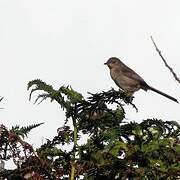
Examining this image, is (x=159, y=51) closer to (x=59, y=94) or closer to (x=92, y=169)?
(x=59, y=94)

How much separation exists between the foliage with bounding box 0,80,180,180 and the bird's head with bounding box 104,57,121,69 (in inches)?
431

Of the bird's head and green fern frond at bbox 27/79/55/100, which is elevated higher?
the bird's head

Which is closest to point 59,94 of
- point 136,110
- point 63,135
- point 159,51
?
point 63,135

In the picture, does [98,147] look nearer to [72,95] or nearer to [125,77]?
[72,95]

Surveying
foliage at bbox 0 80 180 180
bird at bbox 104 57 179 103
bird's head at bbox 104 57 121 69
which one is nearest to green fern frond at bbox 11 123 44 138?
foliage at bbox 0 80 180 180

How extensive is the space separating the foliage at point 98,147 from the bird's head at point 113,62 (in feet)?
36.0

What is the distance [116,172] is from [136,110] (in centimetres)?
84

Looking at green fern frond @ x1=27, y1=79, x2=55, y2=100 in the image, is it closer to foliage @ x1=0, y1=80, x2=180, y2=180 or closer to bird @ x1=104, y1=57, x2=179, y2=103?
foliage @ x1=0, y1=80, x2=180, y2=180

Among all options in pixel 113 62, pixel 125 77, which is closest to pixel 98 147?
pixel 125 77

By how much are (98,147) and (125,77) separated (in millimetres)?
10523

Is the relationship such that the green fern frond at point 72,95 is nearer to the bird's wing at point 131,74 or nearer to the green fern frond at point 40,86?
the green fern frond at point 40,86

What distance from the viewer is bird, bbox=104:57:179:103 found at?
13.6 meters

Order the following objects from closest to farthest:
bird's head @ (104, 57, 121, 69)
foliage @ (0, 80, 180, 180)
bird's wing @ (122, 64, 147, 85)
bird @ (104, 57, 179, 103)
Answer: foliage @ (0, 80, 180, 180), bird @ (104, 57, 179, 103), bird's wing @ (122, 64, 147, 85), bird's head @ (104, 57, 121, 69)

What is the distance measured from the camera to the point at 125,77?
46.4ft
